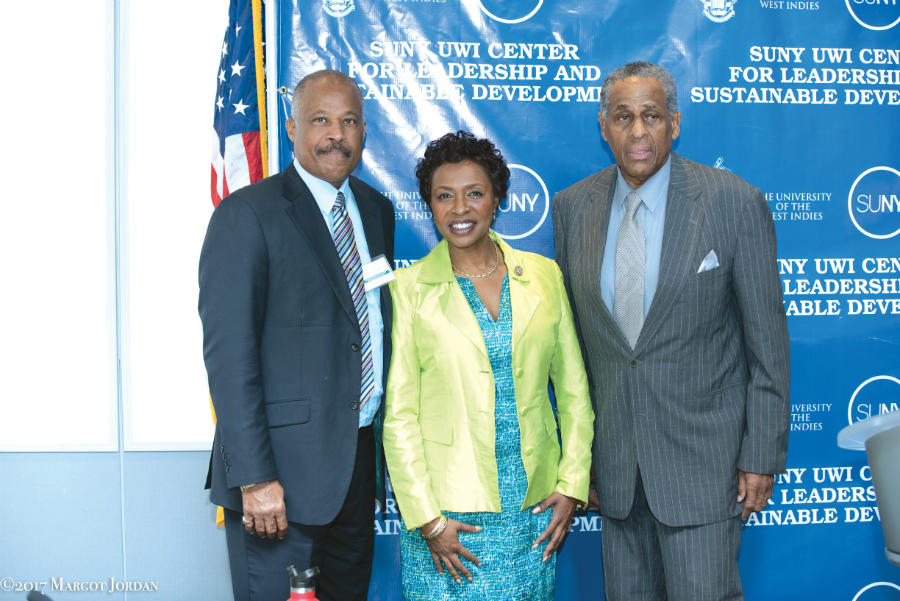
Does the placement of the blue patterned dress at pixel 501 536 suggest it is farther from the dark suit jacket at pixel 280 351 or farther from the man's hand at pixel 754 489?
the man's hand at pixel 754 489

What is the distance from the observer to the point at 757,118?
2857 mm

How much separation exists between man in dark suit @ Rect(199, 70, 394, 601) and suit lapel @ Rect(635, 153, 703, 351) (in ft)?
2.57

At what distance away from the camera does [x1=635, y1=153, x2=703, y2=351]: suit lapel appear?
6.45ft

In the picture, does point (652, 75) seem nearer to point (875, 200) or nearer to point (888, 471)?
point (888, 471)

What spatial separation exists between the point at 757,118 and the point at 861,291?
0.87 meters

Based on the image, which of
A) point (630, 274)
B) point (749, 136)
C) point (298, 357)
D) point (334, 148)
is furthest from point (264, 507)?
point (749, 136)

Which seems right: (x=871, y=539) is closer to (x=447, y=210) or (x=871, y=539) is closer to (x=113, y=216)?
(x=447, y=210)

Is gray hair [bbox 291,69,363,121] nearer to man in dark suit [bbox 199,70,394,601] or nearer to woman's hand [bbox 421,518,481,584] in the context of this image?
man in dark suit [bbox 199,70,394,601]

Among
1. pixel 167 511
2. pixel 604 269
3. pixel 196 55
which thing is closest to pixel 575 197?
pixel 604 269

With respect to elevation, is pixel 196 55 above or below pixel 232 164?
above

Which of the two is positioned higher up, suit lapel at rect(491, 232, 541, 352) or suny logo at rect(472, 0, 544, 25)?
suny logo at rect(472, 0, 544, 25)

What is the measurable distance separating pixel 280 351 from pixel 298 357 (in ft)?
0.17

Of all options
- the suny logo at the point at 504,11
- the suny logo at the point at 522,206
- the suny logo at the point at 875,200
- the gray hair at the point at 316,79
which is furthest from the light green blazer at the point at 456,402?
the suny logo at the point at 875,200

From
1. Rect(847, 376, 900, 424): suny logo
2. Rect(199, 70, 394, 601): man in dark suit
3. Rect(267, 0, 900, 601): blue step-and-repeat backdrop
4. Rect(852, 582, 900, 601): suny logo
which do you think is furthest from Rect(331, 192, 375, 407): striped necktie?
Rect(852, 582, 900, 601): suny logo
